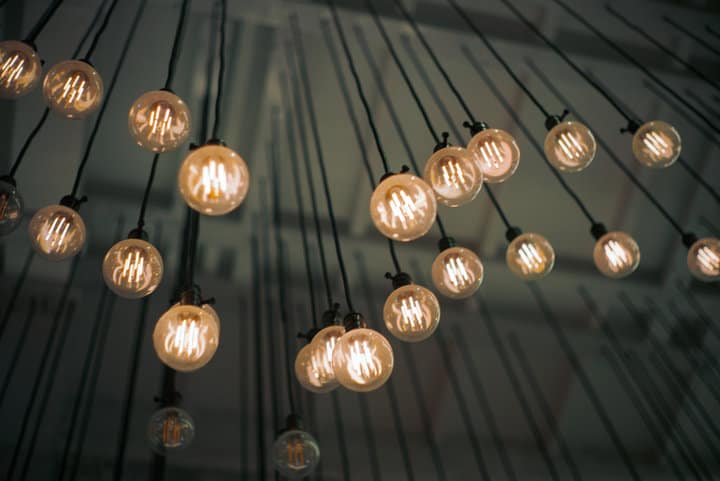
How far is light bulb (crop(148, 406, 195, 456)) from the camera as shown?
10.1 ft

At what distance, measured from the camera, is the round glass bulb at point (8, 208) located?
2.88m

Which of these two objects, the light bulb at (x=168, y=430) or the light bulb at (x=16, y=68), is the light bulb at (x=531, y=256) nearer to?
the light bulb at (x=168, y=430)

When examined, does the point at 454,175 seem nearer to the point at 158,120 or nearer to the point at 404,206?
the point at 404,206

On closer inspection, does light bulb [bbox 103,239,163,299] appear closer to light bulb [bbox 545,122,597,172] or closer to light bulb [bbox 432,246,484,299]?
light bulb [bbox 432,246,484,299]

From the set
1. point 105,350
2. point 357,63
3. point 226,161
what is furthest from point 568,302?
point 226,161

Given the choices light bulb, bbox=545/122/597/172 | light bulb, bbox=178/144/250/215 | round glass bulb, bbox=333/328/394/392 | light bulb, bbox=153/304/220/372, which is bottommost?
round glass bulb, bbox=333/328/394/392

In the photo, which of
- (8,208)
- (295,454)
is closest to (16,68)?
(8,208)

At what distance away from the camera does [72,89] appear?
281 cm

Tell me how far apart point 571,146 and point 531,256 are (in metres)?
0.61

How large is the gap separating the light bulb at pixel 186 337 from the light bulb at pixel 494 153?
1.39 meters

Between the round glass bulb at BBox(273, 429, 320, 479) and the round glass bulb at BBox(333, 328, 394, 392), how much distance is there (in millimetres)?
645

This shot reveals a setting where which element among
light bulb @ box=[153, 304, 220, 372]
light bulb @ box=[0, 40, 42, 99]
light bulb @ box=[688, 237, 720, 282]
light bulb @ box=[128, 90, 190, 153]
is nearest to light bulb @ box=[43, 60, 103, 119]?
light bulb @ box=[0, 40, 42, 99]

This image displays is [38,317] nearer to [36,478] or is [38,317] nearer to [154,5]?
[36,478]

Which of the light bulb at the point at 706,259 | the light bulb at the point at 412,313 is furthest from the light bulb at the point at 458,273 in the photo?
the light bulb at the point at 706,259
